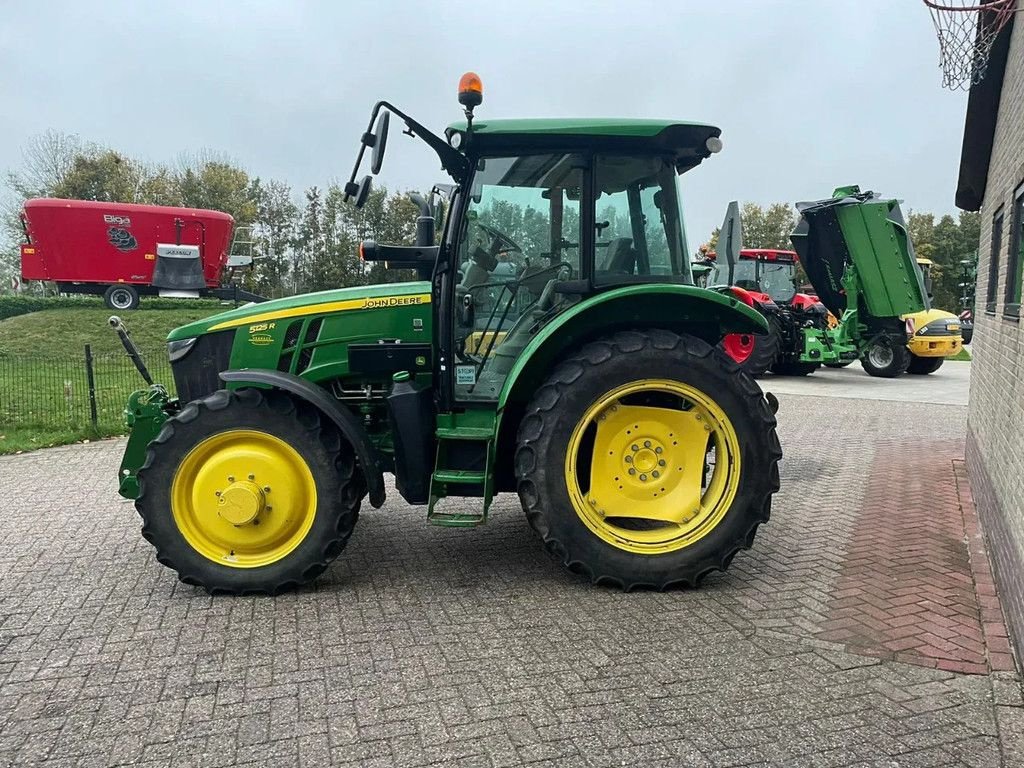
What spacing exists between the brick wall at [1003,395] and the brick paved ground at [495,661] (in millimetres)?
282

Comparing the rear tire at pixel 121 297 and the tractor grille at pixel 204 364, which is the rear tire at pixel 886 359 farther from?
the rear tire at pixel 121 297

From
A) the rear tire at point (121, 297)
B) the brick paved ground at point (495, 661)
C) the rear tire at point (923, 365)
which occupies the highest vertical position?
the rear tire at point (121, 297)

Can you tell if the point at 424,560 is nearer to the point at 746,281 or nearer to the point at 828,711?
the point at 828,711

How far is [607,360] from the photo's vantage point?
3.87 meters

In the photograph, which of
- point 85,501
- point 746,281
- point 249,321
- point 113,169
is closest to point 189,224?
point 113,169

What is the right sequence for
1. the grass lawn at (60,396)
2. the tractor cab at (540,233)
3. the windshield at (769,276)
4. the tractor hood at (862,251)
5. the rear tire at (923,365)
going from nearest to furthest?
the tractor cab at (540,233) → the grass lawn at (60,396) → the tractor hood at (862,251) → the rear tire at (923,365) → the windshield at (769,276)

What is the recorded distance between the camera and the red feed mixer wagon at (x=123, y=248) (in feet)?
64.9

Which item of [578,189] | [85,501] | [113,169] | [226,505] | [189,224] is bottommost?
[85,501]

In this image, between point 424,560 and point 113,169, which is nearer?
point 424,560

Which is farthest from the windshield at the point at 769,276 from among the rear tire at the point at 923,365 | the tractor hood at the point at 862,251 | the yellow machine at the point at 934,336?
the rear tire at the point at 923,365

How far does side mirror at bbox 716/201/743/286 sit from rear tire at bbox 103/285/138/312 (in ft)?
64.9

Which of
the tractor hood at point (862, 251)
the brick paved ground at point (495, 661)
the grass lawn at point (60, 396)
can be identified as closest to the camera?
the brick paved ground at point (495, 661)

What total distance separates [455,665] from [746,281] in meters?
15.6

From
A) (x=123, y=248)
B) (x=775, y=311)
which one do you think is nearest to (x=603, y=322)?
(x=775, y=311)
